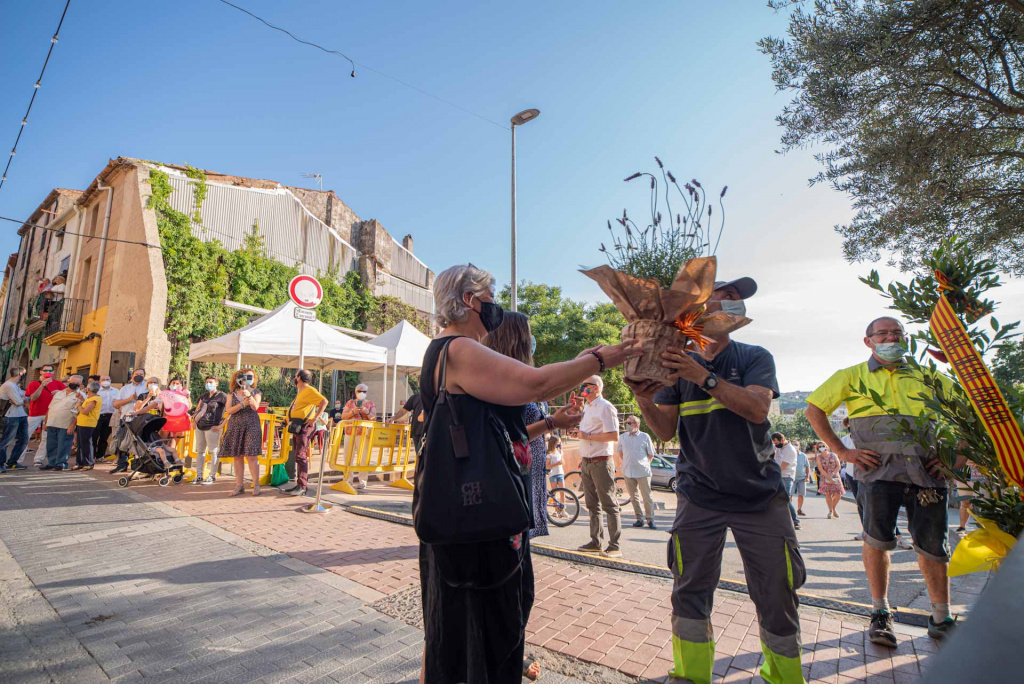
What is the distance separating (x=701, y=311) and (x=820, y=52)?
726 cm

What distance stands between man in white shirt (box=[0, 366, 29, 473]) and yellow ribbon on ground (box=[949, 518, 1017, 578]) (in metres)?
14.0

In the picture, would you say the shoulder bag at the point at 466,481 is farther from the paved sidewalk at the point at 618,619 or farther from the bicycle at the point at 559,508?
the bicycle at the point at 559,508

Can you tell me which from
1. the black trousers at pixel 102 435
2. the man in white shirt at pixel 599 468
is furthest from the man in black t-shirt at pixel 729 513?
the black trousers at pixel 102 435

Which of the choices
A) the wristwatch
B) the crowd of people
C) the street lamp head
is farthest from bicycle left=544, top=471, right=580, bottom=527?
the street lamp head

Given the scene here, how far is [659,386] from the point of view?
2.30m

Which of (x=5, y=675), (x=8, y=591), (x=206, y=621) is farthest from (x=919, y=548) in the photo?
(x=8, y=591)

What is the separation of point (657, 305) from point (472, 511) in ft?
3.50

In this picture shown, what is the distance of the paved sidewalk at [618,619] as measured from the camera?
288 centimetres

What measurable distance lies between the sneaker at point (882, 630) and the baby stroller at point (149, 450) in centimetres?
1010

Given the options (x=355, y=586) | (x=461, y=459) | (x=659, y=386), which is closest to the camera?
(x=461, y=459)

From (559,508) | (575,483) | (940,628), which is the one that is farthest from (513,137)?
(940,628)

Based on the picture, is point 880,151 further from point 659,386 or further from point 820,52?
point 659,386

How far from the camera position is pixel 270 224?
2103cm

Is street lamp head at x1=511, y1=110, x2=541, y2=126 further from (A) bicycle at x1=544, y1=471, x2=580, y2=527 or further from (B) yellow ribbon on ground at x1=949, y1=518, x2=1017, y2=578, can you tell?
(B) yellow ribbon on ground at x1=949, y1=518, x2=1017, y2=578
